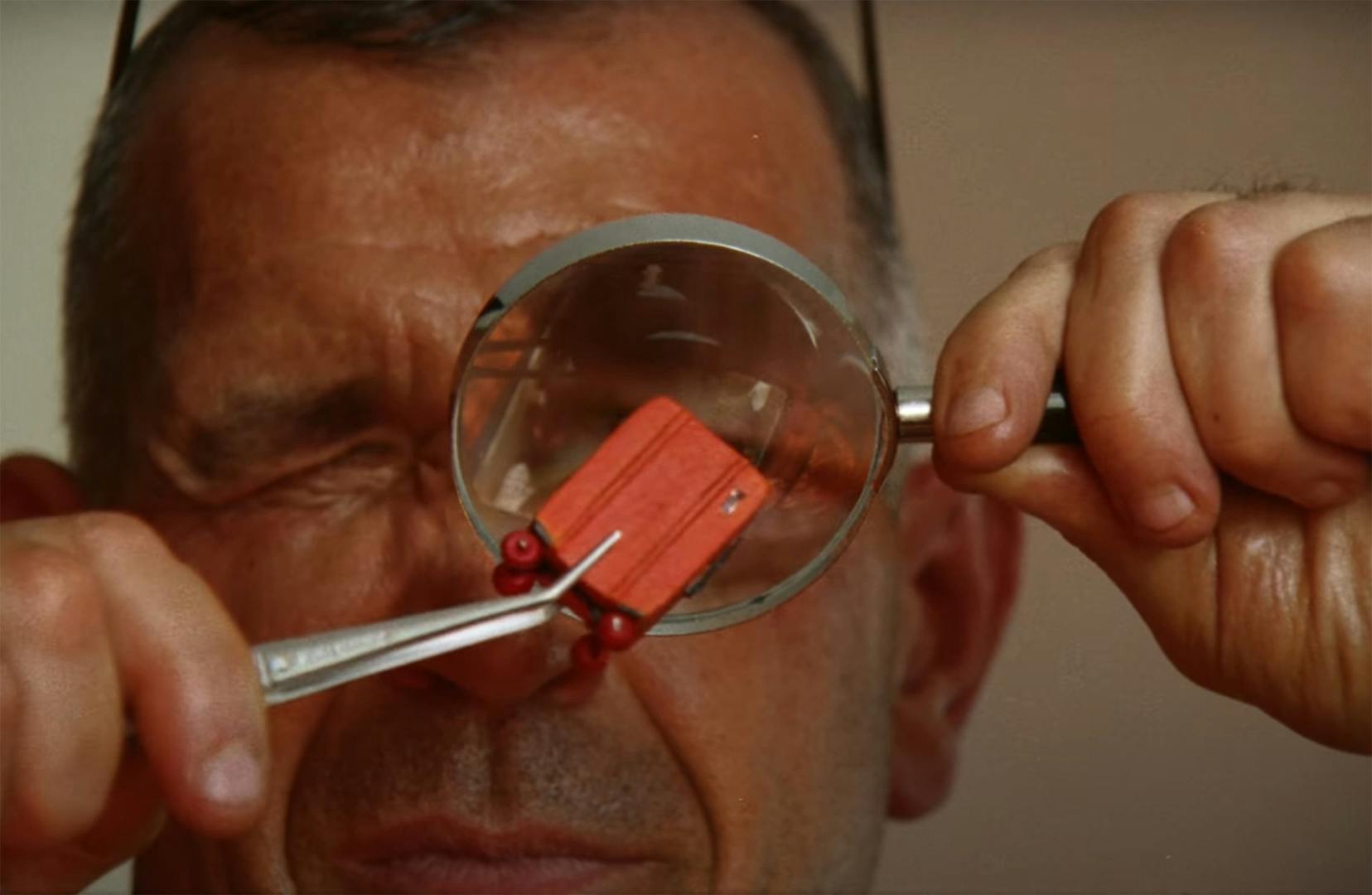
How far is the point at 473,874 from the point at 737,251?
1.90 feet

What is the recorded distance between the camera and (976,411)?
31.4 inches

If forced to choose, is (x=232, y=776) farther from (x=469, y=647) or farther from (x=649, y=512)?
(x=469, y=647)

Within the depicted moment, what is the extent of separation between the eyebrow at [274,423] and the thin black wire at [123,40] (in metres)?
0.47

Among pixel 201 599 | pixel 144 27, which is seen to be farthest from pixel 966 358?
pixel 144 27

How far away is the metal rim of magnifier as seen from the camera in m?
0.85

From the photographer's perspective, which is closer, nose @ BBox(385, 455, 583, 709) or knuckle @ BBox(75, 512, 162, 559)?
knuckle @ BBox(75, 512, 162, 559)

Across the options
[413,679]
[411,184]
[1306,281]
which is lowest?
[413,679]

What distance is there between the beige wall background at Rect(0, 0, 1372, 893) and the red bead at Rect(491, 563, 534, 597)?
0.93 metres

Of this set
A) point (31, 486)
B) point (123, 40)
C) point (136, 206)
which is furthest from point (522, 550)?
point (123, 40)

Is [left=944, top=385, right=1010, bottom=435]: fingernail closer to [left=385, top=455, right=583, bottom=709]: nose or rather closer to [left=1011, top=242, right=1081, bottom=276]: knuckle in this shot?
[left=1011, top=242, right=1081, bottom=276]: knuckle

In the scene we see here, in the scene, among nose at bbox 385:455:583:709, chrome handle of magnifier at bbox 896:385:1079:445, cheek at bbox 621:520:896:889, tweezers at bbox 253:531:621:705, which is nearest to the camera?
tweezers at bbox 253:531:621:705

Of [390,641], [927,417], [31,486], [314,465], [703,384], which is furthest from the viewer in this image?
[31,486]

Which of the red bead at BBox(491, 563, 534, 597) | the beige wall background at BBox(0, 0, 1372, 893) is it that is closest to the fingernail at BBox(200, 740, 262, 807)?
the red bead at BBox(491, 563, 534, 597)

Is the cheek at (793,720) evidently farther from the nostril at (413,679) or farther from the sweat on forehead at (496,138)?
the sweat on forehead at (496,138)
